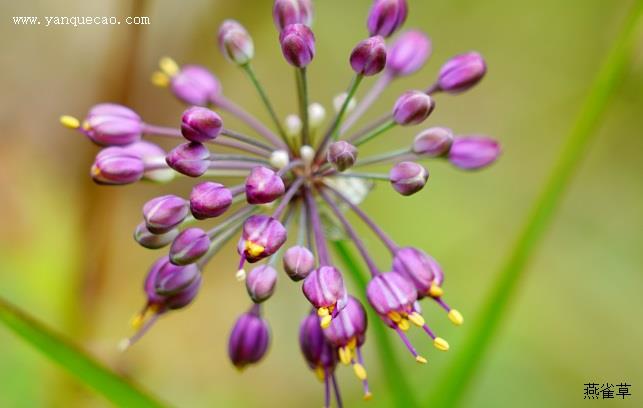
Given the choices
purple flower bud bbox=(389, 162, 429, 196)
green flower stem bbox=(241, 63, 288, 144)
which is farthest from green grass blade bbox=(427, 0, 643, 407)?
green flower stem bbox=(241, 63, 288, 144)

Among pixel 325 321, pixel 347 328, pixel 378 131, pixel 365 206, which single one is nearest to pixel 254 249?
pixel 325 321

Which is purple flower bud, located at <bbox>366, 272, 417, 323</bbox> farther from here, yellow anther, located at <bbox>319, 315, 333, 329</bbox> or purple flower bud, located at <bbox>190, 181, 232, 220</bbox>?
purple flower bud, located at <bbox>190, 181, 232, 220</bbox>

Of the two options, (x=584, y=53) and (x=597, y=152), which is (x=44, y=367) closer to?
(x=597, y=152)

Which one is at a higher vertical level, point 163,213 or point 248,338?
point 163,213

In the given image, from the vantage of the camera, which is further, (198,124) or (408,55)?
(408,55)

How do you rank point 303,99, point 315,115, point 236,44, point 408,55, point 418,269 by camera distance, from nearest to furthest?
point 418,269 < point 303,99 < point 236,44 < point 315,115 < point 408,55

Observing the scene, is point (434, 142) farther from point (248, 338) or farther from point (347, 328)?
point (248, 338)

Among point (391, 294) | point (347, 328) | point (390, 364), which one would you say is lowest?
point (390, 364)
